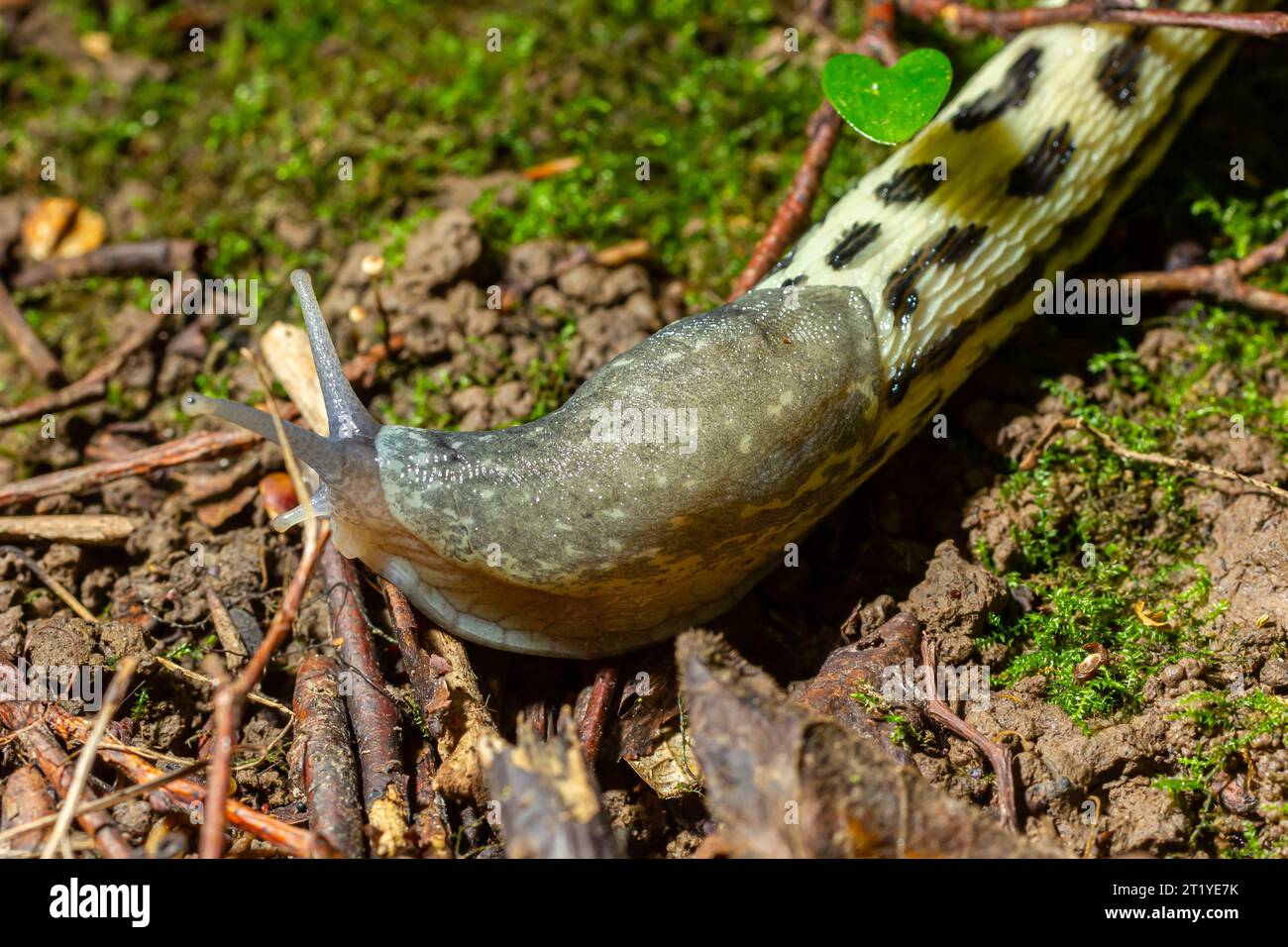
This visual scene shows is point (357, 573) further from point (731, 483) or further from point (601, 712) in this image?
point (731, 483)

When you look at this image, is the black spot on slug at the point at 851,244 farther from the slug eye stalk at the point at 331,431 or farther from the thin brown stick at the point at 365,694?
the thin brown stick at the point at 365,694

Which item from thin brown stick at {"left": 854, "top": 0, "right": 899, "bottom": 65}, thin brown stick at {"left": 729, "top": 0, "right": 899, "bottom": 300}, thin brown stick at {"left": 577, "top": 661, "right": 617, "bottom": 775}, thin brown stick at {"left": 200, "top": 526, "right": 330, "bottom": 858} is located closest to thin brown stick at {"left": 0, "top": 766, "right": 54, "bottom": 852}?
thin brown stick at {"left": 200, "top": 526, "right": 330, "bottom": 858}

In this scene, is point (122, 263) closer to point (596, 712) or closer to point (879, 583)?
point (596, 712)

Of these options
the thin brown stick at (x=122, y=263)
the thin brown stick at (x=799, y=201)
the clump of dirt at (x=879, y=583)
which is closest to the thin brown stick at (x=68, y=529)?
the clump of dirt at (x=879, y=583)

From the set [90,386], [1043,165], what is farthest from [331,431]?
[1043,165]

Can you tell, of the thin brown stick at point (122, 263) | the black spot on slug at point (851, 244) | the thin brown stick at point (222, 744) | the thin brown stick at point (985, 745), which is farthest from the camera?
the thin brown stick at point (122, 263)

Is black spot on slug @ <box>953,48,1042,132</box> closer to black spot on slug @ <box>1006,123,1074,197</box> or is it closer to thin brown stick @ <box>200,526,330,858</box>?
black spot on slug @ <box>1006,123,1074,197</box>

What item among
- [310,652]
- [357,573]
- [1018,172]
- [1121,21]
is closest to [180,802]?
[310,652]
